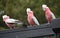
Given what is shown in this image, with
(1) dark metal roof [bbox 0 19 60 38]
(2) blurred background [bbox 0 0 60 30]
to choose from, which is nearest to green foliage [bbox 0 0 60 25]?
(2) blurred background [bbox 0 0 60 30]

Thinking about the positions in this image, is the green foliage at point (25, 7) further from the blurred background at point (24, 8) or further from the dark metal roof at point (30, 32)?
the dark metal roof at point (30, 32)

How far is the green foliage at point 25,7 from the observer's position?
11.1 metres

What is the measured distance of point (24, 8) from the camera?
11.9 m

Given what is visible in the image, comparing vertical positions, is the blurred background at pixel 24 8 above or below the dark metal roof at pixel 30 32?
above

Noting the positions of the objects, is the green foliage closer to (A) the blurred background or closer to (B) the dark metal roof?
(A) the blurred background

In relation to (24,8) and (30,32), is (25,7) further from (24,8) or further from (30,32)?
(30,32)

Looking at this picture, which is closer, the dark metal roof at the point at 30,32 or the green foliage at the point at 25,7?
the dark metal roof at the point at 30,32

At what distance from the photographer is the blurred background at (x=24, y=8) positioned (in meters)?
11.1

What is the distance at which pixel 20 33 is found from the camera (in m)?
7.98

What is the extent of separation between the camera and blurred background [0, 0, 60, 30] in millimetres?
11141

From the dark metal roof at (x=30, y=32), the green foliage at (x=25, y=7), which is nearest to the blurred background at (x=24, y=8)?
the green foliage at (x=25, y=7)

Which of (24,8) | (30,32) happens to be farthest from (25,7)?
(30,32)

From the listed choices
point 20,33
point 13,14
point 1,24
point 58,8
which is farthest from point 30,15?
point 1,24

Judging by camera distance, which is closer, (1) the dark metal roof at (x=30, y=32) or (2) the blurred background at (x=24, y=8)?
(1) the dark metal roof at (x=30, y=32)
